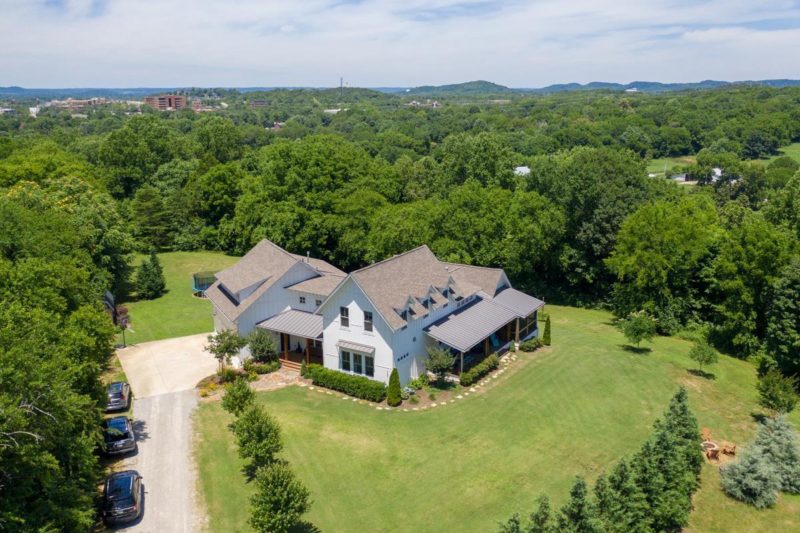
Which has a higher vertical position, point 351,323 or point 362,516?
point 351,323

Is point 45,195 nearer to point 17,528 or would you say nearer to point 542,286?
point 17,528

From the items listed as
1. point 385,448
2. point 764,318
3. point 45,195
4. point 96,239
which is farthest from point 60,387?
point 764,318

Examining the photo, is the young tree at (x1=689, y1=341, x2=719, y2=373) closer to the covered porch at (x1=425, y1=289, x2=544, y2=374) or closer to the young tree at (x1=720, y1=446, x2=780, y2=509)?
the covered porch at (x1=425, y1=289, x2=544, y2=374)

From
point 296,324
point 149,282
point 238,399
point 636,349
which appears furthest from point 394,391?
point 149,282

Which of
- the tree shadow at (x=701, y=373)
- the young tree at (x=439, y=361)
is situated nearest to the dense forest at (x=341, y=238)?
the tree shadow at (x=701, y=373)

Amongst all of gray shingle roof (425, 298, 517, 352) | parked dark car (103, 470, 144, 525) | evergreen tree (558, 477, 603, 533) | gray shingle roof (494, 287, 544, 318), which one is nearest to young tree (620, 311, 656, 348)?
gray shingle roof (494, 287, 544, 318)

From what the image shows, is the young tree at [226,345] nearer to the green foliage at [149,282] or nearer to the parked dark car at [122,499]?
the parked dark car at [122,499]

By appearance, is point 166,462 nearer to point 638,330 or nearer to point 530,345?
point 530,345

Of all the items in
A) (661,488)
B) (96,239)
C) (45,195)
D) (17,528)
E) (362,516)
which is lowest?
(362,516)
